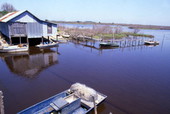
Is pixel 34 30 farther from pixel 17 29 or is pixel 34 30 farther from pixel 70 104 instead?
pixel 70 104

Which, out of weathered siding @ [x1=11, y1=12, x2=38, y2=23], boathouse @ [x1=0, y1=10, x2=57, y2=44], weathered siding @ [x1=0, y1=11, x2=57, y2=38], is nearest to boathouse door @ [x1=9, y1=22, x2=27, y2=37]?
boathouse @ [x1=0, y1=10, x2=57, y2=44]

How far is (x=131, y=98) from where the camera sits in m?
11.0

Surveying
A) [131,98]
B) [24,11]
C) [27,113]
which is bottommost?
[131,98]

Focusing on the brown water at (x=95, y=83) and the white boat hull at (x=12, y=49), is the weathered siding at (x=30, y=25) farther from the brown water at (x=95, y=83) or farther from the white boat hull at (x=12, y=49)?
the brown water at (x=95, y=83)

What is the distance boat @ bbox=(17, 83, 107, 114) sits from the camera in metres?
7.27

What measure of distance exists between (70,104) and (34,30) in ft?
68.6

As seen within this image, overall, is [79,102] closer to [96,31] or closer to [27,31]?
[27,31]

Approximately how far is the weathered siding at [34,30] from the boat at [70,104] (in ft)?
62.1

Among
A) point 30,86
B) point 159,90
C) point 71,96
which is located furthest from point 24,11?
point 159,90

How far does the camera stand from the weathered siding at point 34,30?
24.3 meters

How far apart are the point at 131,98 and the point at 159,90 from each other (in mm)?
3640

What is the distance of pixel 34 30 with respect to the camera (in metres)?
24.9

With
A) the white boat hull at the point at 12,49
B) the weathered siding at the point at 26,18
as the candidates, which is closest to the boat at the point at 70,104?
the white boat hull at the point at 12,49

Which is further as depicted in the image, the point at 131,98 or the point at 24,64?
the point at 24,64
